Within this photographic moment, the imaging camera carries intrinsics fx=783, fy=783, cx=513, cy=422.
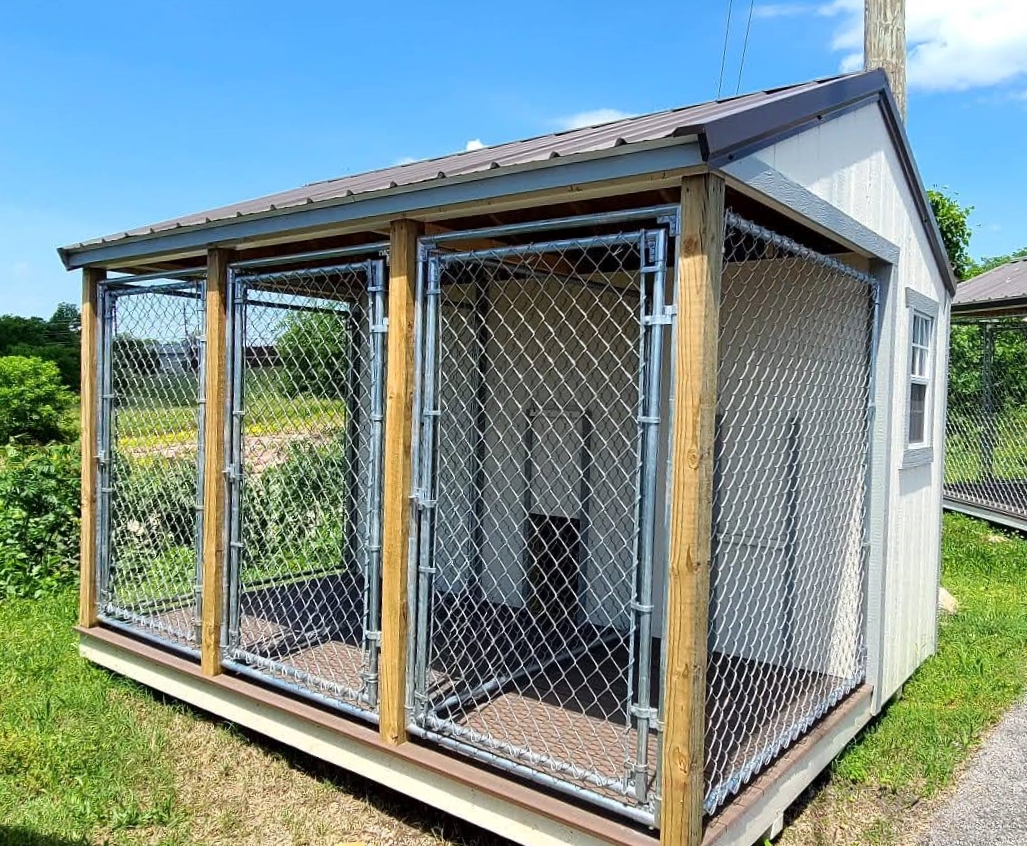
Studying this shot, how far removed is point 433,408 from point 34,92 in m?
13.9

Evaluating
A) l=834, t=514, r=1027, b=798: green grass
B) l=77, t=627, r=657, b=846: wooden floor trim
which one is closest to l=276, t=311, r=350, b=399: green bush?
l=77, t=627, r=657, b=846: wooden floor trim

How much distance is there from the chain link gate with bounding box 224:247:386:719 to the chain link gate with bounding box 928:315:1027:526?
6.51 metres

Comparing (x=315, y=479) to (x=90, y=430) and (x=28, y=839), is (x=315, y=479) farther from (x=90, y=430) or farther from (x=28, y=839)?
(x=28, y=839)

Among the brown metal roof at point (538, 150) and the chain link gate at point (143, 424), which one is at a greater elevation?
the brown metal roof at point (538, 150)

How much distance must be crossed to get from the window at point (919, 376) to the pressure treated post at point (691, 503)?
232 centimetres

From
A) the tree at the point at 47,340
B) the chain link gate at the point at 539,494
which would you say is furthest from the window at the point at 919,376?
the tree at the point at 47,340

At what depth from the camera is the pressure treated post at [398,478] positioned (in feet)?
9.56

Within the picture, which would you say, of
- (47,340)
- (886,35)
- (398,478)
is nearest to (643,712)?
(398,478)

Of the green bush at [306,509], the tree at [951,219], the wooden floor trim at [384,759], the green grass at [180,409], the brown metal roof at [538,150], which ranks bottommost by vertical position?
the wooden floor trim at [384,759]

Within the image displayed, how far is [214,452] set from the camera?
11.9 feet

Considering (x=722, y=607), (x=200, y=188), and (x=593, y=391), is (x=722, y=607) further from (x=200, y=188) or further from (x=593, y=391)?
(x=200, y=188)

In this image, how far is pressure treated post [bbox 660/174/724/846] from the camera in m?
2.17

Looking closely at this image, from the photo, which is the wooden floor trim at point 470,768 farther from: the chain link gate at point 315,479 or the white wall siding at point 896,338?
the white wall siding at point 896,338

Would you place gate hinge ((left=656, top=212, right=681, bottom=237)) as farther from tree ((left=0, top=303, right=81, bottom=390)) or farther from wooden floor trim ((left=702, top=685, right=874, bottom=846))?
tree ((left=0, top=303, right=81, bottom=390))
